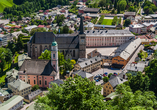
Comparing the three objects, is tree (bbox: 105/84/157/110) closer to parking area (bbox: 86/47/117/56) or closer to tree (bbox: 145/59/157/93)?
tree (bbox: 145/59/157/93)

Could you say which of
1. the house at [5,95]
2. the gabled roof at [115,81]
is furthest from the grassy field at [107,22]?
the house at [5,95]

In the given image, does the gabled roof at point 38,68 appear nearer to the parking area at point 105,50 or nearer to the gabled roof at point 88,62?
the gabled roof at point 88,62

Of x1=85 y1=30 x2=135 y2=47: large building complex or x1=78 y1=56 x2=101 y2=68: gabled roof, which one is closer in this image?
x1=78 y1=56 x2=101 y2=68: gabled roof

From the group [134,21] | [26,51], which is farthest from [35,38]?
[134,21]

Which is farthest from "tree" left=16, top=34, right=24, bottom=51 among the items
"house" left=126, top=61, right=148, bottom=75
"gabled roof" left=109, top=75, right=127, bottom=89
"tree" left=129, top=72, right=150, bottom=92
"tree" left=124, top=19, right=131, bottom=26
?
"tree" left=124, top=19, right=131, bottom=26

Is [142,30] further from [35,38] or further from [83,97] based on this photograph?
[83,97]

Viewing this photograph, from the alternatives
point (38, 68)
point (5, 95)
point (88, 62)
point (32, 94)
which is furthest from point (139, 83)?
point (5, 95)
